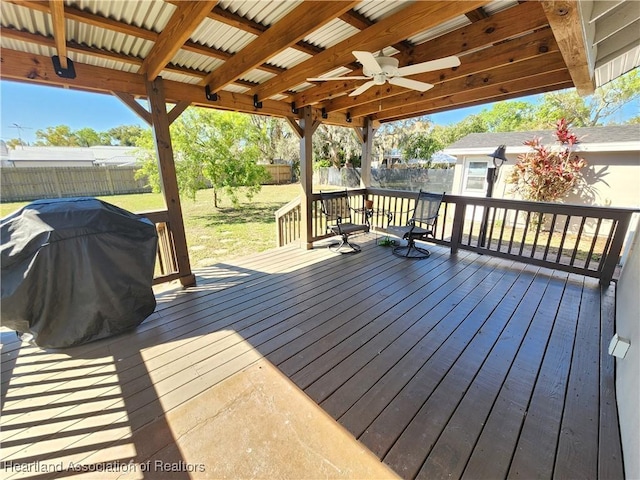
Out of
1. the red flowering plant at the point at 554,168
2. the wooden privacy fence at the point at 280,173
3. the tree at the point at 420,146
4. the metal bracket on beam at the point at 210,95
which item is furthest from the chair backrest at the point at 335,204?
the tree at the point at 420,146

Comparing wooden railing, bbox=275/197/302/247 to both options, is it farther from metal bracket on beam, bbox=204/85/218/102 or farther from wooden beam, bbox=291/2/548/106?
wooden beam, bbox=291/2/548/106

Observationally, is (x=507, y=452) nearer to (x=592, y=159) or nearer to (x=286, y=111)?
(x=286, y=111)

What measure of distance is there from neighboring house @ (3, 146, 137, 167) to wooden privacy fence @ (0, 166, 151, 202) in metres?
1.55

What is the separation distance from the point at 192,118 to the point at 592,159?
10273 mm

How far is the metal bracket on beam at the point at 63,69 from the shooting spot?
7.48 ft

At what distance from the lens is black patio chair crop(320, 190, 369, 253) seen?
444cm

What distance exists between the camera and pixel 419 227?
4.25 m

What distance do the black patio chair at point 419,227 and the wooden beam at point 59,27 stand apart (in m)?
3.96

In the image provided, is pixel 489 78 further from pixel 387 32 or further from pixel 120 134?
pixel 120 134

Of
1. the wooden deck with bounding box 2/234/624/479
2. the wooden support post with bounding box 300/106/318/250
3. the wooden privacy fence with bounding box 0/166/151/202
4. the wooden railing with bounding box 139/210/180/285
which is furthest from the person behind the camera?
the wooden privacy fence with bounding box 0/166/151/202

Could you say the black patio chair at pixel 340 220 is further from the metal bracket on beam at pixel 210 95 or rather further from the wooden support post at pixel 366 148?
the metal bracket on beam at pixel 210 95

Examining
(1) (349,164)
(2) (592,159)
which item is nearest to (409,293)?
(2) (592,159)

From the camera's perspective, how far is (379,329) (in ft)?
7.72

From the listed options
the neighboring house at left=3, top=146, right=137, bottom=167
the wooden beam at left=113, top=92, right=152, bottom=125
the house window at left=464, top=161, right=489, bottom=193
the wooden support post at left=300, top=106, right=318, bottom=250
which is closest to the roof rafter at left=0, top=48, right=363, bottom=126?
the wooden beam at left=113, top=92, right=152, bottom=125
